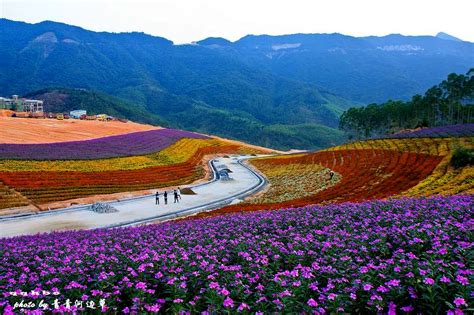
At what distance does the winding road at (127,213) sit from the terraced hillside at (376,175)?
4.12 metres

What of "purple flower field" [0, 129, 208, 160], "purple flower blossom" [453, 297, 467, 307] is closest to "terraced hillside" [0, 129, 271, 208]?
"purple flower field" [0, 129, 208, 160]

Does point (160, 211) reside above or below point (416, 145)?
below

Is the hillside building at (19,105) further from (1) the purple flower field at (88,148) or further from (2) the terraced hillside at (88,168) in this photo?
(2) the terraced hillside at (88,168)

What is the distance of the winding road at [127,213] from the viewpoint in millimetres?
28594

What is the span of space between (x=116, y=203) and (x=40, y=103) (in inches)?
5815

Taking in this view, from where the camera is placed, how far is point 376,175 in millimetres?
39438

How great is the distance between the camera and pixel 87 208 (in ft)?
118

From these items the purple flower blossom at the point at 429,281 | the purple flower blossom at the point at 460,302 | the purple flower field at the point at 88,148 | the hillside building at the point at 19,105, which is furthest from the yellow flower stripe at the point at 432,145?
the hillside building at the point at 19,105

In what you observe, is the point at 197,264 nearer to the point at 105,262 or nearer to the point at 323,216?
the point at 105,262

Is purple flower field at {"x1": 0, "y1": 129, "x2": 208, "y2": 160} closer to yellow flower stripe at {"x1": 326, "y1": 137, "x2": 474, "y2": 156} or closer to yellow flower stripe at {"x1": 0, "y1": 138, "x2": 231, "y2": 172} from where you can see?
yellow flower stripe at {"x1": 0, "y1": 138, "x2": 231, "y2": 172}

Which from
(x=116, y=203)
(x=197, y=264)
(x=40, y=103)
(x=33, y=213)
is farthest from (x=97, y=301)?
(x=40, y=103)

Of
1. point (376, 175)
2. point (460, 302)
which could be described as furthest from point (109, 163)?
point (460, 302)

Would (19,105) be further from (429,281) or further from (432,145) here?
(429,281)

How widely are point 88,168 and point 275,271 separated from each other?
44.9 metres
